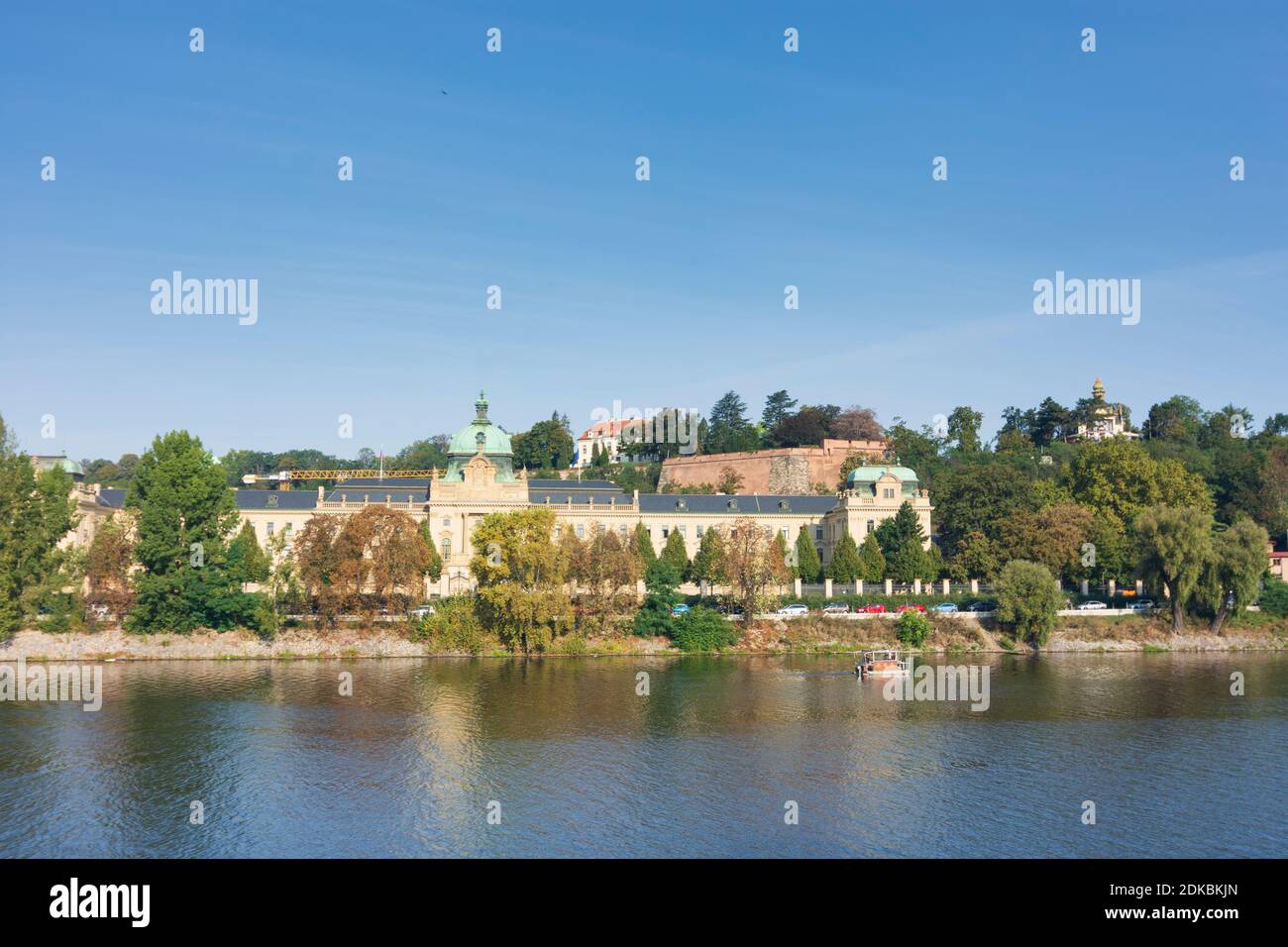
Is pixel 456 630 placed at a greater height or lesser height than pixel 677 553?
lesser

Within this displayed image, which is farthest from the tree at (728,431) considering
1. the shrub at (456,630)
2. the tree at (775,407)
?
the shrub at (456,630)

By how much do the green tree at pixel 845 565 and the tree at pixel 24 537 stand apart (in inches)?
2089

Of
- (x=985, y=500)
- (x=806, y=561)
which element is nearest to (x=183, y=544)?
(x=806, y=561)

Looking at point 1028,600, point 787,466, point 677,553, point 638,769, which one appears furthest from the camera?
point 787,466

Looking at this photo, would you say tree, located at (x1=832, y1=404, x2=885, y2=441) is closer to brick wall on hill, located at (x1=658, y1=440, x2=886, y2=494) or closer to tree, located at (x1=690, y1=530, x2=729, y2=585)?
brick wall on hill, located at (x1=658, y1=440, x2=886, y2=494)

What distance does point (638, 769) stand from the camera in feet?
132

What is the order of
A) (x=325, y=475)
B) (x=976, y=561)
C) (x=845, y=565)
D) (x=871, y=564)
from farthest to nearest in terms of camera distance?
(x=325, y=475) < (x=845, y=565) < (x=871, y=564) < (x=976, y=561)

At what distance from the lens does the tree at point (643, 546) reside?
264 feet

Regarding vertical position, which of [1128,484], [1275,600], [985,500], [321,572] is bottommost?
[1275,600]

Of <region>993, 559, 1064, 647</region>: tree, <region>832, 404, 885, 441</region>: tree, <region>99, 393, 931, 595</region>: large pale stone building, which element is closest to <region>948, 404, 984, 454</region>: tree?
<region>832, 404, 885, 441</region>: tree

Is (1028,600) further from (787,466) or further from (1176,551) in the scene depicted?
(787,466)

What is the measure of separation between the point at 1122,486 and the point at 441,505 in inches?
2126

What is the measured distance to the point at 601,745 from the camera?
4378cm

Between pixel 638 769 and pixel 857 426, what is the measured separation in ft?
376
